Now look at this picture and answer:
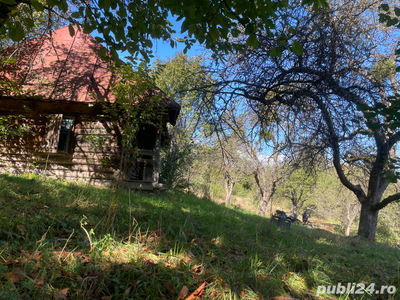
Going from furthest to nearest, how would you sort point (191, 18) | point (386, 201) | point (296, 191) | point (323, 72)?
point (296, 191)
point (386, 201)
point (323, 72)
point (191, 18)

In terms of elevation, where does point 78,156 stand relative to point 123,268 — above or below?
above

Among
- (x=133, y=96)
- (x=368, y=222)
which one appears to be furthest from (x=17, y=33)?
(x=368, y=222)

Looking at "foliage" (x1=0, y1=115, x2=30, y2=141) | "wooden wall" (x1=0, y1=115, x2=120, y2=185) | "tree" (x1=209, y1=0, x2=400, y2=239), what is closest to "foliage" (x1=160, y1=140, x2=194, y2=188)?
"wooden wall" (x1=0, y1=115, x2=120, y2=185)

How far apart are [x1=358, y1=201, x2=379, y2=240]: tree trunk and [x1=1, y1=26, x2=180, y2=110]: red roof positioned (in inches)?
335

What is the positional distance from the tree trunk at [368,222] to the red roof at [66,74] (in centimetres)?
850

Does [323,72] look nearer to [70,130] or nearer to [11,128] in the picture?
[70,130]

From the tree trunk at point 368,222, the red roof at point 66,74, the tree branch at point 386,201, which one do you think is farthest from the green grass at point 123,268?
the tree trunk at point 368,222

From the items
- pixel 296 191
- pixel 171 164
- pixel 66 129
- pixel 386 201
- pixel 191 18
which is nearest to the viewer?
pixel 191 18

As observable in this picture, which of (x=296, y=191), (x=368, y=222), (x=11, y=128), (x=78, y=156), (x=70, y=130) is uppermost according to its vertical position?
(x=70, y=130)

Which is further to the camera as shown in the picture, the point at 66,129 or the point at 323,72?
the point at 66,129

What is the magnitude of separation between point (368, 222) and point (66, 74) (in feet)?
41.7

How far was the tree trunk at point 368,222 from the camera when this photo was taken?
28.4 feet

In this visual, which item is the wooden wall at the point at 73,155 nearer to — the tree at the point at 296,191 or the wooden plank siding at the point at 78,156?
the wooden plank siding at the point at 78,156

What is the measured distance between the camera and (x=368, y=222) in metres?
8.73
